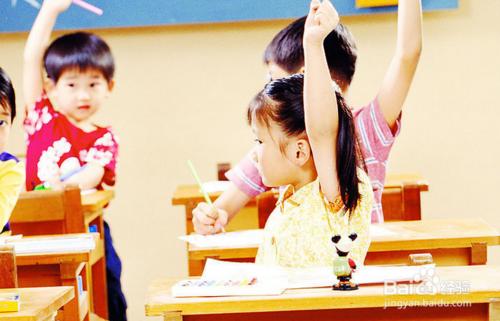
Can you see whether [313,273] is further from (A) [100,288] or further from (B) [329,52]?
(A) [100,288]

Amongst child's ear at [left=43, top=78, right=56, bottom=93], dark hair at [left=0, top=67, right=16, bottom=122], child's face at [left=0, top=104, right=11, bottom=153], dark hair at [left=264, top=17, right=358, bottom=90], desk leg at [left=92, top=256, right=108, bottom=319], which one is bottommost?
desk leg at [left=92, top=256, right=108, bottom=319]

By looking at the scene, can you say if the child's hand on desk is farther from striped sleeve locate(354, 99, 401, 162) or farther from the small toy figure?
the small toy figure

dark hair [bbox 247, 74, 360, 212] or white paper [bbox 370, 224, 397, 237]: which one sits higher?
dark hair [bbox 247, 74, 360, 212]

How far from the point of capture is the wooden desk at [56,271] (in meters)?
2.34

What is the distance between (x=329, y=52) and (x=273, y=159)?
747 millimetres

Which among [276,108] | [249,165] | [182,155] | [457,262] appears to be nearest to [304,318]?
[276,108]

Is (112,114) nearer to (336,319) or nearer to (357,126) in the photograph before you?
(357,126)

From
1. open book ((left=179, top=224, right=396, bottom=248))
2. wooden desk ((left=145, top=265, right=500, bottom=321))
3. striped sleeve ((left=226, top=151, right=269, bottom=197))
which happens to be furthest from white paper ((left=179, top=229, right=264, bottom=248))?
wooden desk ((left=145, top=265, right=500, bottom=321))

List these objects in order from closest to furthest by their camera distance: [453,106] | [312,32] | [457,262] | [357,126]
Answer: [312,32] < [457,262] < [357,126] < [453,106]

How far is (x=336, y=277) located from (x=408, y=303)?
136 mm

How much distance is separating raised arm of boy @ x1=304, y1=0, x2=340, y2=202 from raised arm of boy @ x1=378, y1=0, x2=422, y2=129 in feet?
1.97

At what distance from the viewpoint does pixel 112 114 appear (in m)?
4.49

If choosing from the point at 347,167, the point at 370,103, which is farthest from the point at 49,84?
the point at 347,167

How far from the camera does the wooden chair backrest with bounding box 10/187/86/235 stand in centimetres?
292
